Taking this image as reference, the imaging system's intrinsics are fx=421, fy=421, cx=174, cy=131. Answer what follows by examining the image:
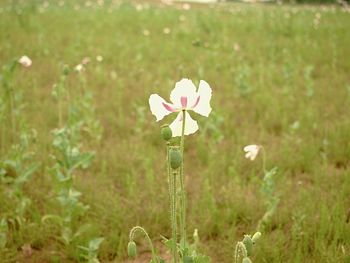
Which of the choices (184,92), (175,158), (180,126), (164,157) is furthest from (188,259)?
(164,157)

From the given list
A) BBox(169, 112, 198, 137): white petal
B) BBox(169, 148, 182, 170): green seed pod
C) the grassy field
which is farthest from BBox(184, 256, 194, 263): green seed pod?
the grassy field

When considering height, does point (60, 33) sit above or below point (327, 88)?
above

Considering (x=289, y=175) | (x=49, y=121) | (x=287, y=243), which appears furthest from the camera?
(x=49, y=121)

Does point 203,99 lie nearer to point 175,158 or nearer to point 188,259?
point 175,158

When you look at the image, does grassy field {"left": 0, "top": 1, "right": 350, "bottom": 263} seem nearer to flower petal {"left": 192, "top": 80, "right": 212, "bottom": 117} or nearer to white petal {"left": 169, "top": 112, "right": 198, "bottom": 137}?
white petal {"left": 169, "top": 112, "right": 198, "bottom": 137}

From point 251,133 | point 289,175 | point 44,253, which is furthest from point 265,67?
point 44,253

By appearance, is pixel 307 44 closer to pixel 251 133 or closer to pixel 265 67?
pixel 265 67
